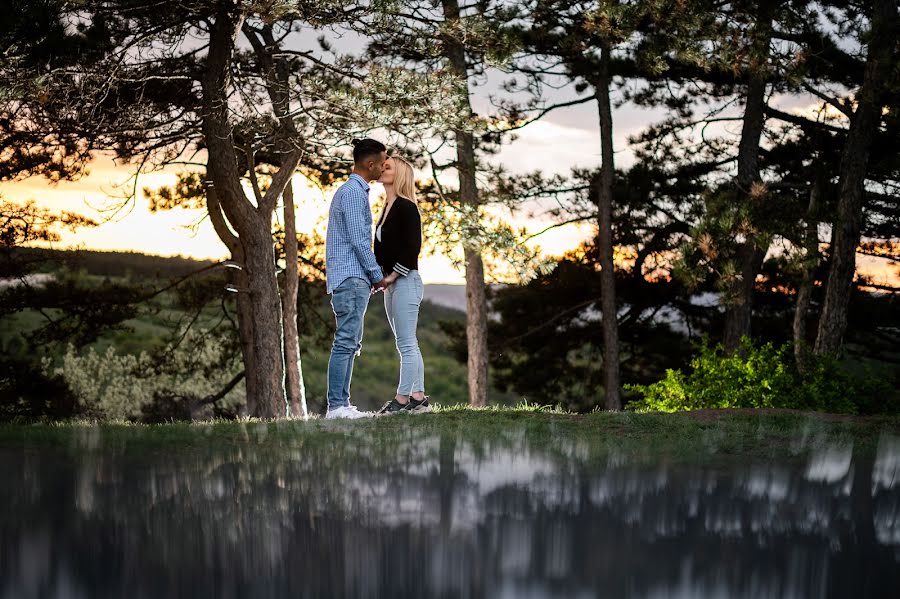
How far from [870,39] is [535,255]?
20.8 feet

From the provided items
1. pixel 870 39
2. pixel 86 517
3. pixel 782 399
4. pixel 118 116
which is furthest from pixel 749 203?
pixel 86 517

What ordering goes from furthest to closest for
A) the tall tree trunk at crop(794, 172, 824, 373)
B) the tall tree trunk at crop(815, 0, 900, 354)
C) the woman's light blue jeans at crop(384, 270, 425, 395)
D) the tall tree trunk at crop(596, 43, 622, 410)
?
the tall tree trunk at crop(596, 43, 622, 410) → the tall tree trunk at crop(794, 172, 824, 373) → the tall tree trunk at crop(815, 0, 900, 354) → the woman's light blue jeans at crop(384, 270, 425, 395)

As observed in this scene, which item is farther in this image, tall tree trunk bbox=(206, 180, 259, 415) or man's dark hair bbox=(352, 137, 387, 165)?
tall tree trunk bbox=(206, 180, 259, 415)

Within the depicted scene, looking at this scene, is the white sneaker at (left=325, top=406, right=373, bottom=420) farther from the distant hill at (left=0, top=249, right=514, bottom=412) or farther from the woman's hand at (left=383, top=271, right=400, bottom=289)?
the distant hill at (left=0, top=249, right=514, bottom=412)

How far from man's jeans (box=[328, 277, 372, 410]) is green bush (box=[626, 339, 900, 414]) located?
6.20 meters

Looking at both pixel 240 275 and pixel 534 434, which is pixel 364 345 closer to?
pixel 240 275

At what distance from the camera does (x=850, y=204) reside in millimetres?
15898

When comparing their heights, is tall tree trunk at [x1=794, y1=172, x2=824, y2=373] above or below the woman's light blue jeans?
above

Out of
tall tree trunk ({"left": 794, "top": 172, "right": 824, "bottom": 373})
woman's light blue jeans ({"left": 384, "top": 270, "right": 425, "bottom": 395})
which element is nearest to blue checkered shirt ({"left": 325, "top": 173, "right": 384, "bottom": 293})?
woman's light blue jeans ({"left": 384, "top": 270, "right": 425, "bottom": 395})

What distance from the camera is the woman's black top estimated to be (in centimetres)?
871

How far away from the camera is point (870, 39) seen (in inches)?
591

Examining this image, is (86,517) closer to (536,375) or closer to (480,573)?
(480,573)

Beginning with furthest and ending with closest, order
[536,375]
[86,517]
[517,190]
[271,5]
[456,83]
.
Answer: [536,375] < [517,190] < [456,83] < [271,5] < [86,517]

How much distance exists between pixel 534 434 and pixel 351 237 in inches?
95.3
